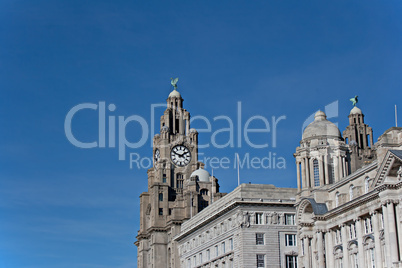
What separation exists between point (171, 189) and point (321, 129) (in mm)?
80613

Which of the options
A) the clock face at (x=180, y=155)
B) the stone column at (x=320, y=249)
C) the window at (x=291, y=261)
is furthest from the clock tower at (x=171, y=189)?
the stone column at (x=320, y=249)

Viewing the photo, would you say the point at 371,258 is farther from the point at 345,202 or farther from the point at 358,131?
the point at 358,131

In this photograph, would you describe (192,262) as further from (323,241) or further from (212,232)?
(323,241)

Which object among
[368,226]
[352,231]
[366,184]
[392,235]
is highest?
[366,184]

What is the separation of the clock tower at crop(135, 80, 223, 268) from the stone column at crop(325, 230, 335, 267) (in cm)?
6633

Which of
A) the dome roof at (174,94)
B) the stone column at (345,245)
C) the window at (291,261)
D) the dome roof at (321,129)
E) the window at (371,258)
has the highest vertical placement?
the dome roof at (174,94)

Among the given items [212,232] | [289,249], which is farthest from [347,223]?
[212,232]

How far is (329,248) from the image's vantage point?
8869 cm

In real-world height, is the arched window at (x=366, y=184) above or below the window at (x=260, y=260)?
above

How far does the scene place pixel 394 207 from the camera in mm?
73438

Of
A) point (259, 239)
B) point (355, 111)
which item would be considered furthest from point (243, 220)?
point (355, 111)

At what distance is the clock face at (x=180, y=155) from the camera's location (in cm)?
18012

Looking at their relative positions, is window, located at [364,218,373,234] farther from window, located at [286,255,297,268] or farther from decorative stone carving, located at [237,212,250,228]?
decorative stone carving, located at [237,212,250,228]

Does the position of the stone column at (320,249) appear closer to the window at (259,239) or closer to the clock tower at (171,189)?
the window at (259,239)
